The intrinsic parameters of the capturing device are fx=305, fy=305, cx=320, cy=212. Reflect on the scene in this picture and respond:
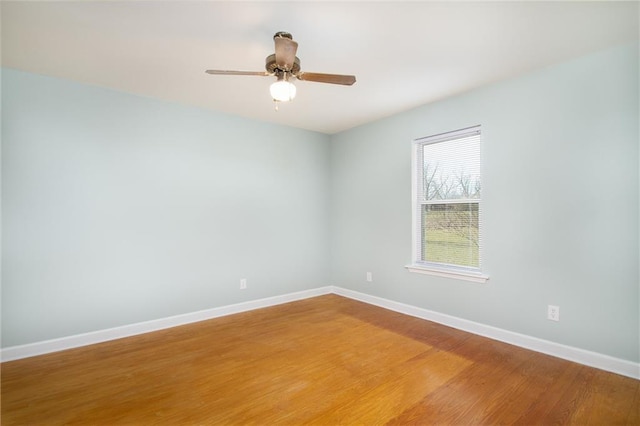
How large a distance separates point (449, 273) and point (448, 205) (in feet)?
2.50

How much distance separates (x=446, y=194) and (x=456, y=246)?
0.60 meters

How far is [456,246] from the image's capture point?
11.2ft

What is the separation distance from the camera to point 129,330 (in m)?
3.14

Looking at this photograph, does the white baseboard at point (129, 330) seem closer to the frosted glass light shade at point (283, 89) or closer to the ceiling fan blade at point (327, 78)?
the frosted glass light shade at point (283, 89)

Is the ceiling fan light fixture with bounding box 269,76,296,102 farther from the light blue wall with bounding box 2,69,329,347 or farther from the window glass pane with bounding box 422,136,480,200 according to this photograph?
the window glass pane with bounding box 422,136,480,200

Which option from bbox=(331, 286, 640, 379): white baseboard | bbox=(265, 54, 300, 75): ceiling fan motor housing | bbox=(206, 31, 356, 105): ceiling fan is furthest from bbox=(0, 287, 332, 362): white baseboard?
bbox=(265, 54, 300, 75): ceiling fan motor housing

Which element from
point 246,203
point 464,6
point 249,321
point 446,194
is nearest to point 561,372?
point 446,194

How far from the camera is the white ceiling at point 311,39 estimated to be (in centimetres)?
192

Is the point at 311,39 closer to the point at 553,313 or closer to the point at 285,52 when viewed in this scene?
the point at 285,52

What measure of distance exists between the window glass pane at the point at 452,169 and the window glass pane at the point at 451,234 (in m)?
0.13

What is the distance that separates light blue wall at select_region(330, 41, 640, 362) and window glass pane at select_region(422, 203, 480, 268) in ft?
0.59

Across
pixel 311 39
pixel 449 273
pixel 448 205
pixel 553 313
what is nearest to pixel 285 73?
pixel 311 39

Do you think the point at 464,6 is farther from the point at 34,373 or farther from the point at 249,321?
the point at 34,373

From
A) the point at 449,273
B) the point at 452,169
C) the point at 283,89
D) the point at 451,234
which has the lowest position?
the point at 449,273
